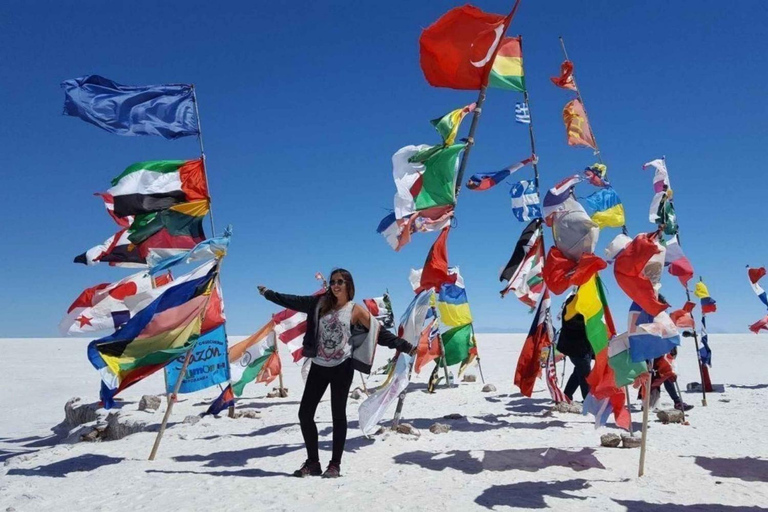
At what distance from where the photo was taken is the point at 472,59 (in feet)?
23.2

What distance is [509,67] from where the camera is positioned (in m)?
7.64

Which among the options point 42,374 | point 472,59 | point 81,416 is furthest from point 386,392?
point 42,374

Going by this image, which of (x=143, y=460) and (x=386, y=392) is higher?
(x=386, y=392)

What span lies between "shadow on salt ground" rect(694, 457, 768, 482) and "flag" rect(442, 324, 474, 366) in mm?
5586

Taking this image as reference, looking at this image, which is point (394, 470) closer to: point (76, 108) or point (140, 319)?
point (140, 319)

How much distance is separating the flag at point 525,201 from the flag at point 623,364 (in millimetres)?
4710

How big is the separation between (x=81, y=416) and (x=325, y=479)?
7.59 meters

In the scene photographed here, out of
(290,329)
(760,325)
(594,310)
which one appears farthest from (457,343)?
(760,325)

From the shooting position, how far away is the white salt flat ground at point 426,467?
4.27 m

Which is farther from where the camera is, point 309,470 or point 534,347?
point 534,347

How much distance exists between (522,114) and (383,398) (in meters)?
5.65

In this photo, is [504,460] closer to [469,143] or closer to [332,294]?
[332,294]

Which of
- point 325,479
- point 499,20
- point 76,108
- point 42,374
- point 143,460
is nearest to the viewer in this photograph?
point 325,479

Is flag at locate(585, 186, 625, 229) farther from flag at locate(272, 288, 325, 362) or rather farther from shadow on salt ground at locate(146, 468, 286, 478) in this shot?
flag at locate(272, 288, 325, 362)
